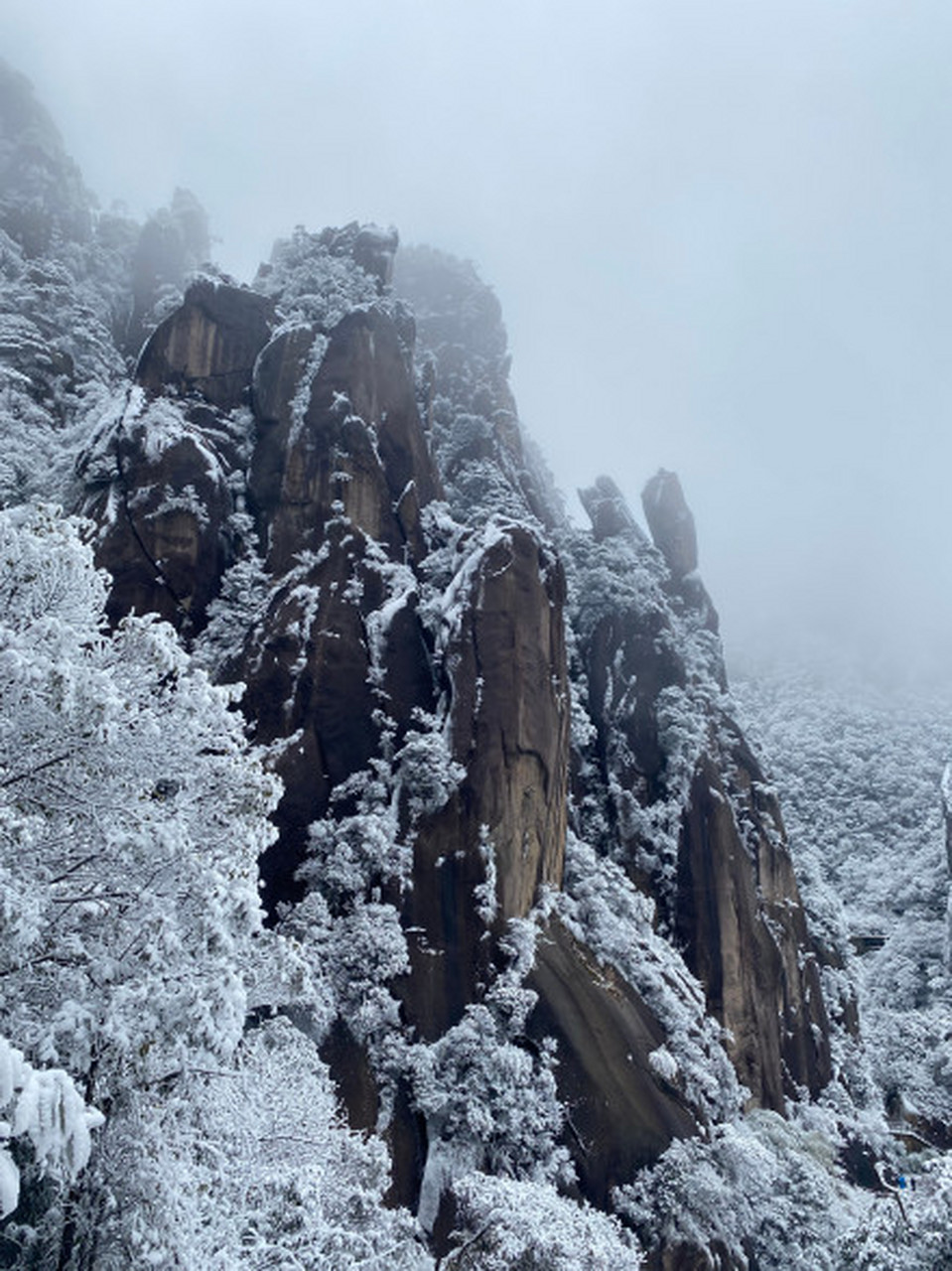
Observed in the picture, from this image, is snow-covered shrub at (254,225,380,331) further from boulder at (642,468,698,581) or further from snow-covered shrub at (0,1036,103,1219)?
snow-covered shrub at (0,1036,103,1219)

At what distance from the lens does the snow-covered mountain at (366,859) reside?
27.8ft

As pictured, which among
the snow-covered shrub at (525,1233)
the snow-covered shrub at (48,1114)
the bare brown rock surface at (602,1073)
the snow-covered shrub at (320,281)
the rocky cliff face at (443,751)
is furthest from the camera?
the snow-covered shrub at (320,281)

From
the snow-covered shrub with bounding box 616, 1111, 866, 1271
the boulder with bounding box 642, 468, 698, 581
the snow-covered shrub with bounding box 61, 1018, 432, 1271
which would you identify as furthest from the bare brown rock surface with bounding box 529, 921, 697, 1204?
the boulder with bounding box 642, 468, 698, 581

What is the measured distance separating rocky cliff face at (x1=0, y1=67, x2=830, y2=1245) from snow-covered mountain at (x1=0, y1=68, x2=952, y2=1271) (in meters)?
0.14

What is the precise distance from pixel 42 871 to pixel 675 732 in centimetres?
3117

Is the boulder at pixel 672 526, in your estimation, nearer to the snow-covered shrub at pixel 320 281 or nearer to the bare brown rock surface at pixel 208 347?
the snow-covered shrub at pixel 320 281

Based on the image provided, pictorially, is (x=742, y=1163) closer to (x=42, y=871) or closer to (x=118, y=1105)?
(x=118, y=1105)

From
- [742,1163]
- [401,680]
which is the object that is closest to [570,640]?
[401,680]

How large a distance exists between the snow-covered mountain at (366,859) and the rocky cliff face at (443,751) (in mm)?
141

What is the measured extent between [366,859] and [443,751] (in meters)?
3.92

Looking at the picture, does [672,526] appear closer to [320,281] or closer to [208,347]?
[320,281]

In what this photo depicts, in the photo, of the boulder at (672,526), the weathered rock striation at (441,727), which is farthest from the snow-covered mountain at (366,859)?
the boulder at (672,526)

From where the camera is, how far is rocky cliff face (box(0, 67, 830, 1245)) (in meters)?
21.5

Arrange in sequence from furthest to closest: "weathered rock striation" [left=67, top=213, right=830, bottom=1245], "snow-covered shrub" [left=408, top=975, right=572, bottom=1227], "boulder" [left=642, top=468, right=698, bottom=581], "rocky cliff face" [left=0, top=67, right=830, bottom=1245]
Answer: "boulder" [left=642, top=468, right=698, bottom=581] < "weathered rock striation" [left=67, top=213, right=830, bottom=1245] < "rocky cliff face" [left=0, top=67, right=830, bottom=1245] < "snow-covered shrub" [left=408, top=975, right=572, bottom=1227]
